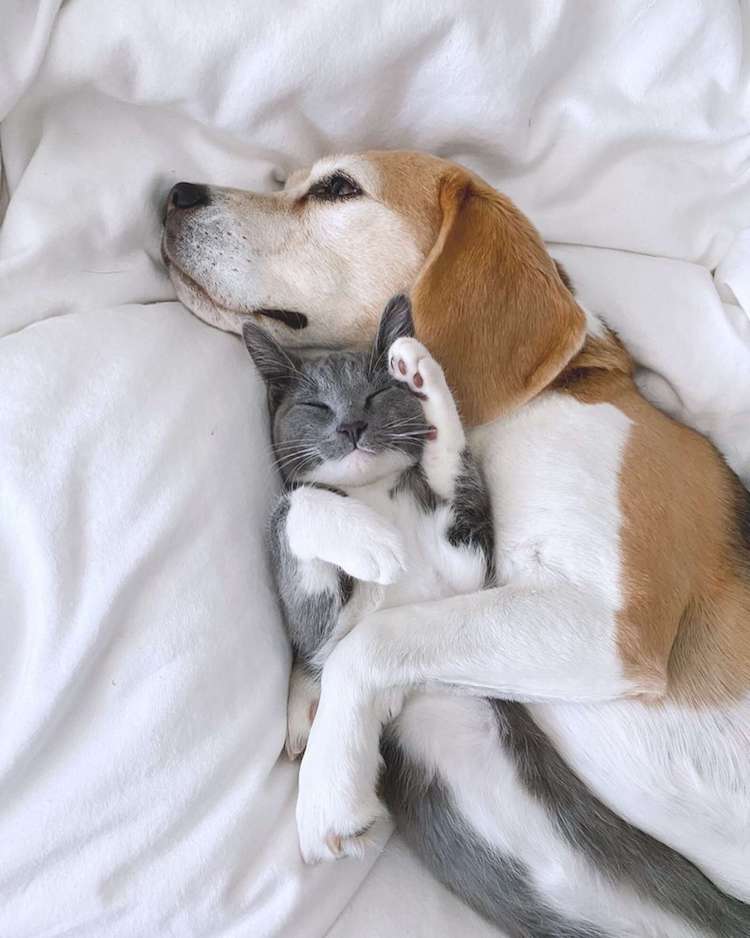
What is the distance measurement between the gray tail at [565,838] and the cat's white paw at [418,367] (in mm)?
505

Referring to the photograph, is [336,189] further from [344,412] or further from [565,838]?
[565,838]

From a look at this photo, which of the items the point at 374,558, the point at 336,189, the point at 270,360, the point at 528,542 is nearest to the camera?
the point at 374,558

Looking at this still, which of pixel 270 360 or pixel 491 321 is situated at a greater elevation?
pixel 491 321

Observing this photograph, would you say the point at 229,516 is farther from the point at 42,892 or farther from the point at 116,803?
the point at 42,892

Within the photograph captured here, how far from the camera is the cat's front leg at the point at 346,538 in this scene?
116 centimetres

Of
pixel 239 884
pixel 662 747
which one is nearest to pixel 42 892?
pixel 239 884

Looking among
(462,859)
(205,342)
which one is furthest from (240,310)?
(462,859)

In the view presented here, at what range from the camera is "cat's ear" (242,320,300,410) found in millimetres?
1377

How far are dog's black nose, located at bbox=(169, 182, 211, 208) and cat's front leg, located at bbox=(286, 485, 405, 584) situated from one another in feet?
1.88

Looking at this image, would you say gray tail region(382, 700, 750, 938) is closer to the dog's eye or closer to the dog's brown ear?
the dog's brown ear

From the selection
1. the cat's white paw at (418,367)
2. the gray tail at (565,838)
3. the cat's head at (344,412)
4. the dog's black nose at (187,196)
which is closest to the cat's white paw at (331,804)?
the gray tail at (565,838)

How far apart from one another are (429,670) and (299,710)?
23cm

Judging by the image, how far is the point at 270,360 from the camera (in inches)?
54.8

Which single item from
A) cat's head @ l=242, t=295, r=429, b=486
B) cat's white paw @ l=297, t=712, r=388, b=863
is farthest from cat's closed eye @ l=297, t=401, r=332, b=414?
cat's white paw @ l=297, t=712, r=388, b=863
